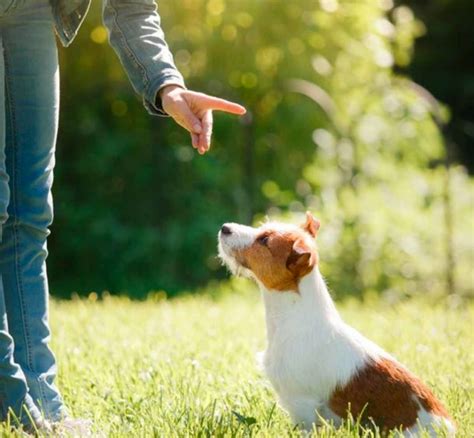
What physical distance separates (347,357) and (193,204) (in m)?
6.09

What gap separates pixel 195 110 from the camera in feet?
10.2

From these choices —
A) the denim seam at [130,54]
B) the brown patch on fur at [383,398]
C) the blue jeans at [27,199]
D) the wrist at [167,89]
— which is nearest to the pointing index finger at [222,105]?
the wrist at [167,89]

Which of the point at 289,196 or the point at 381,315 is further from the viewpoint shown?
the point at 289,196

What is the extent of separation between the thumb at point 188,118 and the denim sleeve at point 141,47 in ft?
0.49

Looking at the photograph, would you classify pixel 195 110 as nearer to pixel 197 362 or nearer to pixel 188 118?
pixel 188 118

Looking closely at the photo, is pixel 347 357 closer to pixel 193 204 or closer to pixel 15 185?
pixel 15 185

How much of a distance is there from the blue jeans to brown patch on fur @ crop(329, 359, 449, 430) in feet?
3.27

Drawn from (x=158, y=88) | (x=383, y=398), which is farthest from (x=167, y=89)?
(x=383, y=398)

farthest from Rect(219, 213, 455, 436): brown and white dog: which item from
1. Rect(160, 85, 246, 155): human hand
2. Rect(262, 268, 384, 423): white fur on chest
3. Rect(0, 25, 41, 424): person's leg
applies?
Rect(0, 25, 41, 424): person's leg

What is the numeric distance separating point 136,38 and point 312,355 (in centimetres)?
127

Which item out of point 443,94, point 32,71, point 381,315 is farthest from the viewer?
point 443,94

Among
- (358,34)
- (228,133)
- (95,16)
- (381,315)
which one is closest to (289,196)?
(228,133)

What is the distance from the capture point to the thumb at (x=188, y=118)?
9.99ft

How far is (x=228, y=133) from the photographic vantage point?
31.0 ft
